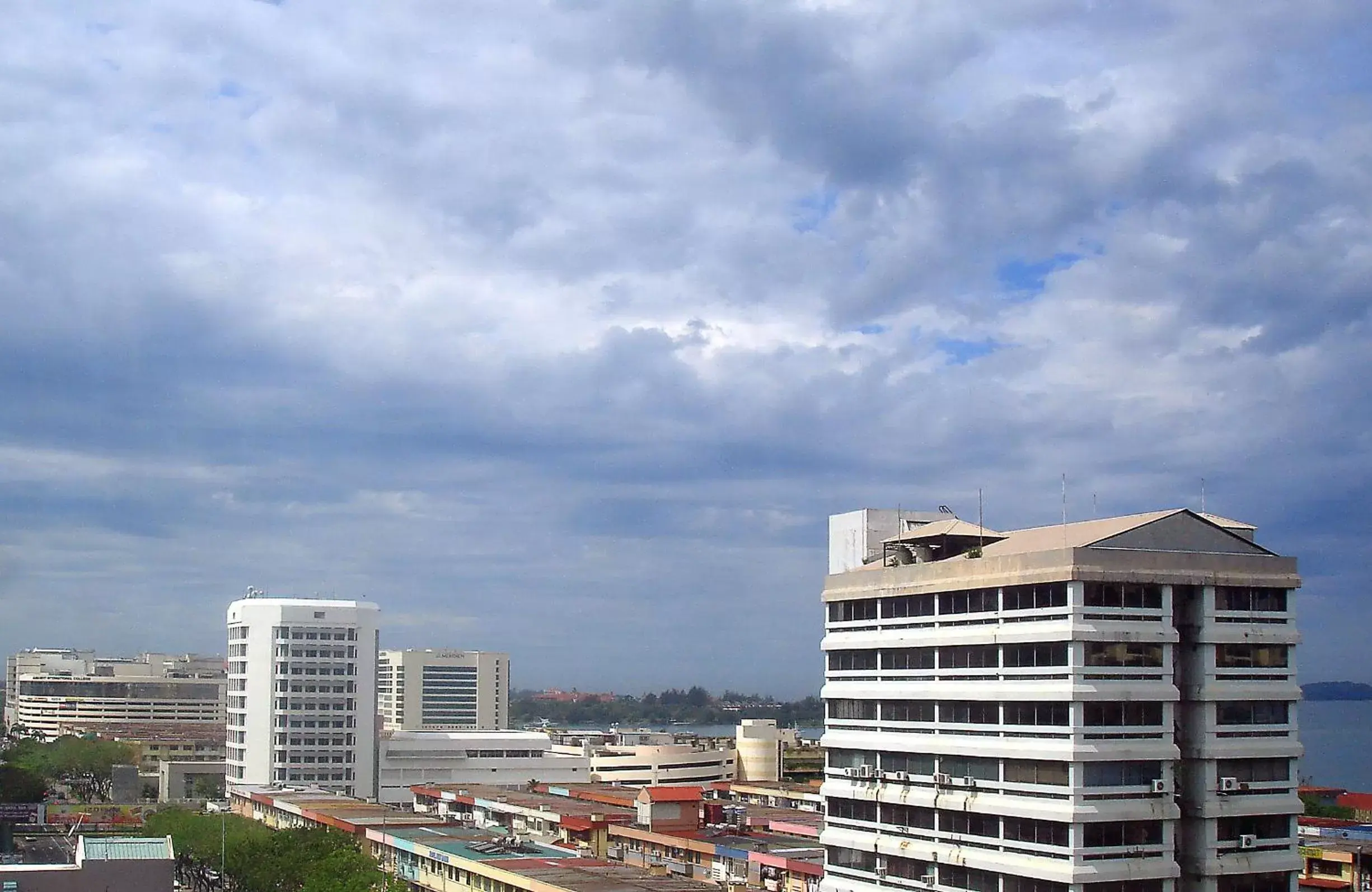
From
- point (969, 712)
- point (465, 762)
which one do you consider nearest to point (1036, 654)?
point (969, 712)

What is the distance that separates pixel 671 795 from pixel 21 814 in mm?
41830

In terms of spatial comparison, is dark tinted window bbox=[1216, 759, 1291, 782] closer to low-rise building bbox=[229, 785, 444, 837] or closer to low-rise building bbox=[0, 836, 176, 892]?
low-rise building bbox=[0, 836, 176, 892]

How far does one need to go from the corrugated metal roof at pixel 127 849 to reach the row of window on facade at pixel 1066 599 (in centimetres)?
3917

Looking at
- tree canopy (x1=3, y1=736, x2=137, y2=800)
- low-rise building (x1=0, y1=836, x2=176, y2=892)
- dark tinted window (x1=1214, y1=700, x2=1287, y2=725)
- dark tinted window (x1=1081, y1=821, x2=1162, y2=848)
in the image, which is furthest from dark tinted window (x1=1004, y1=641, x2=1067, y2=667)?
tree canopy (x1=3, y1=736, x2=137, y2=800)

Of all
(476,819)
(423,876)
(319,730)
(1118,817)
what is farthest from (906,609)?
(319,730)

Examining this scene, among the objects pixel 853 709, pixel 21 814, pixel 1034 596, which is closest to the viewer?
pixel 1034 596

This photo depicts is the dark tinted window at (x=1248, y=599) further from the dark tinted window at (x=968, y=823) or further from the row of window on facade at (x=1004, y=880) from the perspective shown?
the dark tinted window at (x=968, y=823)

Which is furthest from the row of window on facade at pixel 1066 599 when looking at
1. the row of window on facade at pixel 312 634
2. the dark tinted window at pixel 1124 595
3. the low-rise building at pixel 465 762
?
the low-rise building at pixel 465 762

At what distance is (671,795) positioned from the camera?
8662cm

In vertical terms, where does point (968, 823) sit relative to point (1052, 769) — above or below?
below

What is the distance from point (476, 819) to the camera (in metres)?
102

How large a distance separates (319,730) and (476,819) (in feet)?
97.8

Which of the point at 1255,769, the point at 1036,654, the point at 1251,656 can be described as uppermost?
the point at 1036,654

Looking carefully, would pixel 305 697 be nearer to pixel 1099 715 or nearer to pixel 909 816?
pixel 909 816
